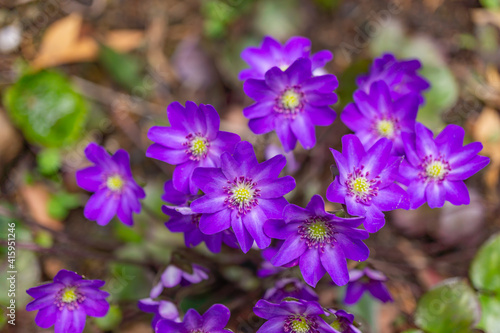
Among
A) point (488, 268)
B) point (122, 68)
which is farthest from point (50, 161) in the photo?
point (488, 268)

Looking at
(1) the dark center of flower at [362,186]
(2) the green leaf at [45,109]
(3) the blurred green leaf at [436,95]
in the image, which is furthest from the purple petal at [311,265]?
(2) the green leaf at [45,109]

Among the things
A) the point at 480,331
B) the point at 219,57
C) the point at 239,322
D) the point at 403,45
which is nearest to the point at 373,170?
the point at 480,331

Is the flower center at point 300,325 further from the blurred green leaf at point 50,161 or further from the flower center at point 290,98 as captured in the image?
the blurred green leaf at point 50,161

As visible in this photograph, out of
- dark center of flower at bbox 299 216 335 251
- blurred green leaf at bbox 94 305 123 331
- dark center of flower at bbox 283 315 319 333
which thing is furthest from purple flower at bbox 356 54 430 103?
blurred green leaf at bbox 94 305 123 331

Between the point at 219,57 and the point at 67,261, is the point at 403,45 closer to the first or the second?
the point at 219,57

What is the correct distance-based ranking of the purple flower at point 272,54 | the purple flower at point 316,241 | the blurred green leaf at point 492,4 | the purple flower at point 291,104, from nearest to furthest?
the purple flower at point 316,241 → the purple flower at point 291,104 → the purple flower at point 272,54 → the blurred green leaf at point 492,4
